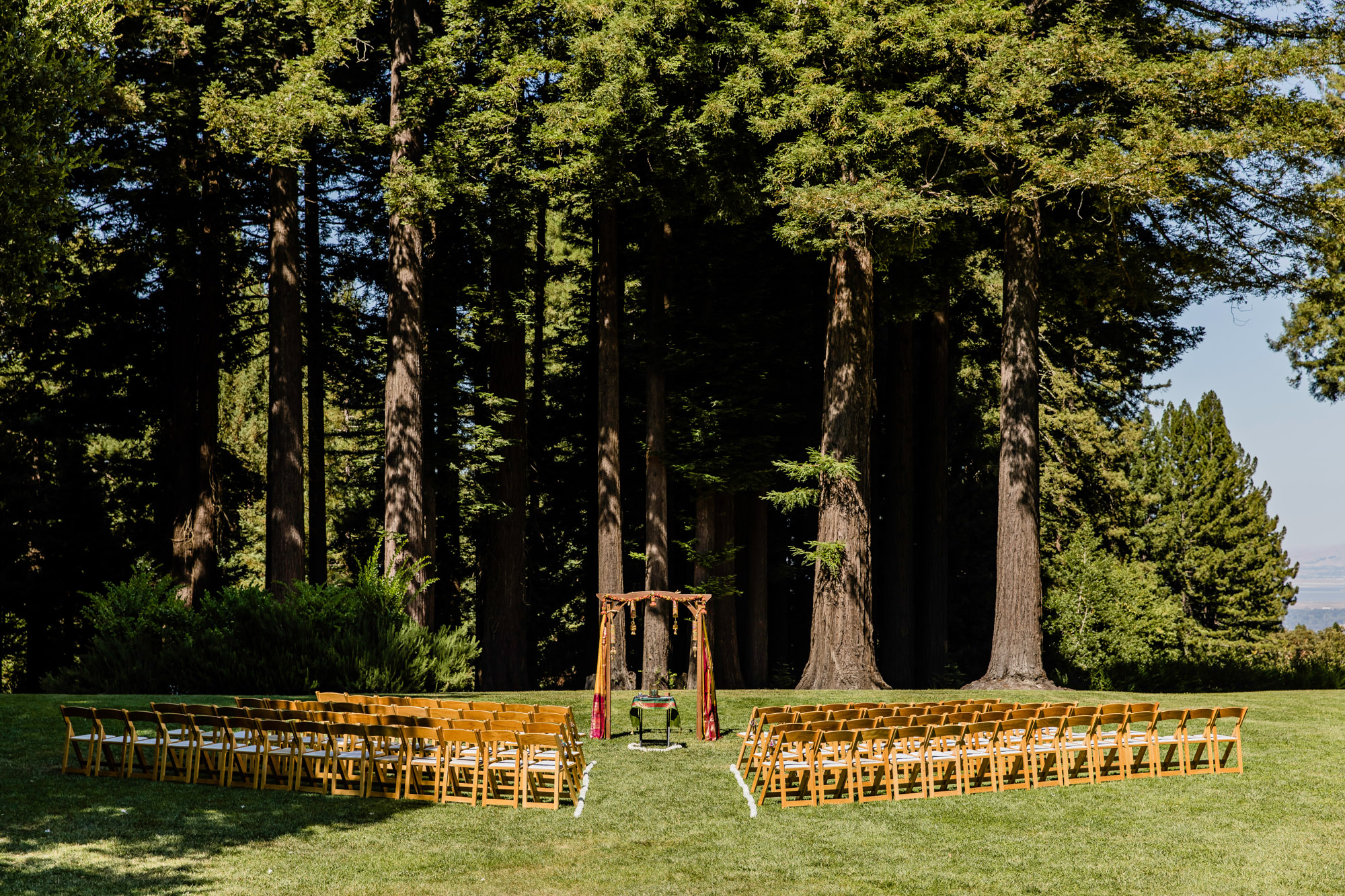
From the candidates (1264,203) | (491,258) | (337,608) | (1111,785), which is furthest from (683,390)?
(1111,785)

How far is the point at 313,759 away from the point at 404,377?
10690 millimetres

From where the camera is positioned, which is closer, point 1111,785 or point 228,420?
point 1111,785

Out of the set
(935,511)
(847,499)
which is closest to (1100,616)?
(935,511)

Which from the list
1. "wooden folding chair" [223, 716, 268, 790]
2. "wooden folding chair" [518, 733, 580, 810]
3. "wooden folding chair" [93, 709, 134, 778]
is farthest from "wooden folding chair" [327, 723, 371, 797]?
"wooden folding chair" [93, 709, 134, 778]

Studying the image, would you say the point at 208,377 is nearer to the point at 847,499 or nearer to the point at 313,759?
the point at 847,499

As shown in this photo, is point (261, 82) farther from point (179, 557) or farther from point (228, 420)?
point (228, 420)

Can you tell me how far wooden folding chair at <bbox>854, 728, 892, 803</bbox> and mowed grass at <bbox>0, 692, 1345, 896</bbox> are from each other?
292 millimetres

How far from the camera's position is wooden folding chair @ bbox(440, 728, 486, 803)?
968 cm

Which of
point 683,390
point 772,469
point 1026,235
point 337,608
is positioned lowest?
point 337,608

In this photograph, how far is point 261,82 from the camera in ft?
65.8

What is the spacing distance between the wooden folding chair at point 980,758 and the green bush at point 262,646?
30.8 ft

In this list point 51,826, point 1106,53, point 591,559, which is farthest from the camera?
point 591,559

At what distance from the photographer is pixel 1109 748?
11.2 m

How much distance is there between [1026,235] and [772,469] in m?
7.36
